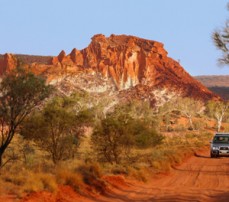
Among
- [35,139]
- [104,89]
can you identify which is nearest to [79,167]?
[35,139]

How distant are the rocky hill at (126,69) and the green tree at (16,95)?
9340 centimetres

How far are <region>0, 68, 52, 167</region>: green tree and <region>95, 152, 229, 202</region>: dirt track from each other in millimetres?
4461

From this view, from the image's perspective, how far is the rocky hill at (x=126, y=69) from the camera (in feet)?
379

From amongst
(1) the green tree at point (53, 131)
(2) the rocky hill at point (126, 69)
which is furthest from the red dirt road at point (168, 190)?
(2) the rocky hill at point (126, 69)

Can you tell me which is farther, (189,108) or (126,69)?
(126,69)

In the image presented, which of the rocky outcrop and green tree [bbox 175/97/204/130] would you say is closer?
green tree [bbox 175/97/204/130]

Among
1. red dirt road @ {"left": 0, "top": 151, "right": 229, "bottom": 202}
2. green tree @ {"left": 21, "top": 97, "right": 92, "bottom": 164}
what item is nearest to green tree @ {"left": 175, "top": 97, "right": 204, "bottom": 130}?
green tree @ {"left": 21, "top": 97, "right": 92, "bottom": 164}

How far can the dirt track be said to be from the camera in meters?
13.0

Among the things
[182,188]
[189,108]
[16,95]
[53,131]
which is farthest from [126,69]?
[182,188]

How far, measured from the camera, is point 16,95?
15.9 metres

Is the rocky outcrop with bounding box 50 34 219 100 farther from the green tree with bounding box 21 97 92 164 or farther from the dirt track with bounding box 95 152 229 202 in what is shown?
the dirt track with bounding box 95 152 229 202

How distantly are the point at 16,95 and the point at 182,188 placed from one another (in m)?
6.72

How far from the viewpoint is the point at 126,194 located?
14062 mm

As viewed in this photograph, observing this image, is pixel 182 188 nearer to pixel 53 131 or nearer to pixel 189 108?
pixel 53 131
